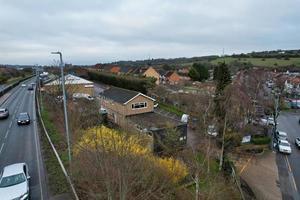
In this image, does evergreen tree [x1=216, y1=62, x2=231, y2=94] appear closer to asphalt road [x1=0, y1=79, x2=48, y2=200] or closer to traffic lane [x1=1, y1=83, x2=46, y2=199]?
asphalt road [x1=0, y1=79, x2=48, y2=200]

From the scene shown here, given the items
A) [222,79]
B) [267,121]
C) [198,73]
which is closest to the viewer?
[222,79]

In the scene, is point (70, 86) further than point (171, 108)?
No

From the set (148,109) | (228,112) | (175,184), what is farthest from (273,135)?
(175,184)

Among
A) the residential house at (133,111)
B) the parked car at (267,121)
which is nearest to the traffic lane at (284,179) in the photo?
the residential house at (133,111)

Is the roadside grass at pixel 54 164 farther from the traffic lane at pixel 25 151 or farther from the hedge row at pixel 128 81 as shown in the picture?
the hedge row at pixel 128 81

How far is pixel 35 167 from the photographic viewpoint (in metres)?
16.2

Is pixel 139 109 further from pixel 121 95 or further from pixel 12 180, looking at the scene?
pixel 12 180

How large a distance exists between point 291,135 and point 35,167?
33021mm

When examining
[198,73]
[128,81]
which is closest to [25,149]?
[128,81]

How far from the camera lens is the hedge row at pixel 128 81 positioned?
5256cm

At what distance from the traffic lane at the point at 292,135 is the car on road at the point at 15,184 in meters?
20.7

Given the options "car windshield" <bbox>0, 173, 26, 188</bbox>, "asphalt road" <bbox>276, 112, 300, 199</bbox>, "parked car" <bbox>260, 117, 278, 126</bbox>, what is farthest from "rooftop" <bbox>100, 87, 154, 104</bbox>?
"car windshield" <bbox>0, 173, 26, 188</bbox>

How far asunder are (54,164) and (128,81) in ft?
139

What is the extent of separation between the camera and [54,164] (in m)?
16.0
